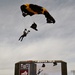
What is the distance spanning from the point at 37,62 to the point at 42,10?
6419 centimetres

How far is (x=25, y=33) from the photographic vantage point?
3819 centimetres

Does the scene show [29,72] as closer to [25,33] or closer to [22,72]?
[22,72]

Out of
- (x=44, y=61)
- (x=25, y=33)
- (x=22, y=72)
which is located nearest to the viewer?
(x=25, y=33)

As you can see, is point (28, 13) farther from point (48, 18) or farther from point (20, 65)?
point (20, 65)

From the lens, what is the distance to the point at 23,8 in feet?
129

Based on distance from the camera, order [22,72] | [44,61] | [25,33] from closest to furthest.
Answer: [25,33]
[44,61]
[22,72]

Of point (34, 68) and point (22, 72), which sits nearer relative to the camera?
point (34, 68)

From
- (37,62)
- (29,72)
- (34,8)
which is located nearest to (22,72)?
A: (29,72)

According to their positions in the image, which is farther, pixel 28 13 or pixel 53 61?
pixel 53 61

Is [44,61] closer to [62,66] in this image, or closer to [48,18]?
[62,66]

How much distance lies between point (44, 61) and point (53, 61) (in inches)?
151

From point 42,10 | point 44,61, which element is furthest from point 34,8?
point 44,61

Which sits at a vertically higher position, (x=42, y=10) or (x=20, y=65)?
(x=42, y=10)

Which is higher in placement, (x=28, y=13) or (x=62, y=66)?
(x=28, y=13)
